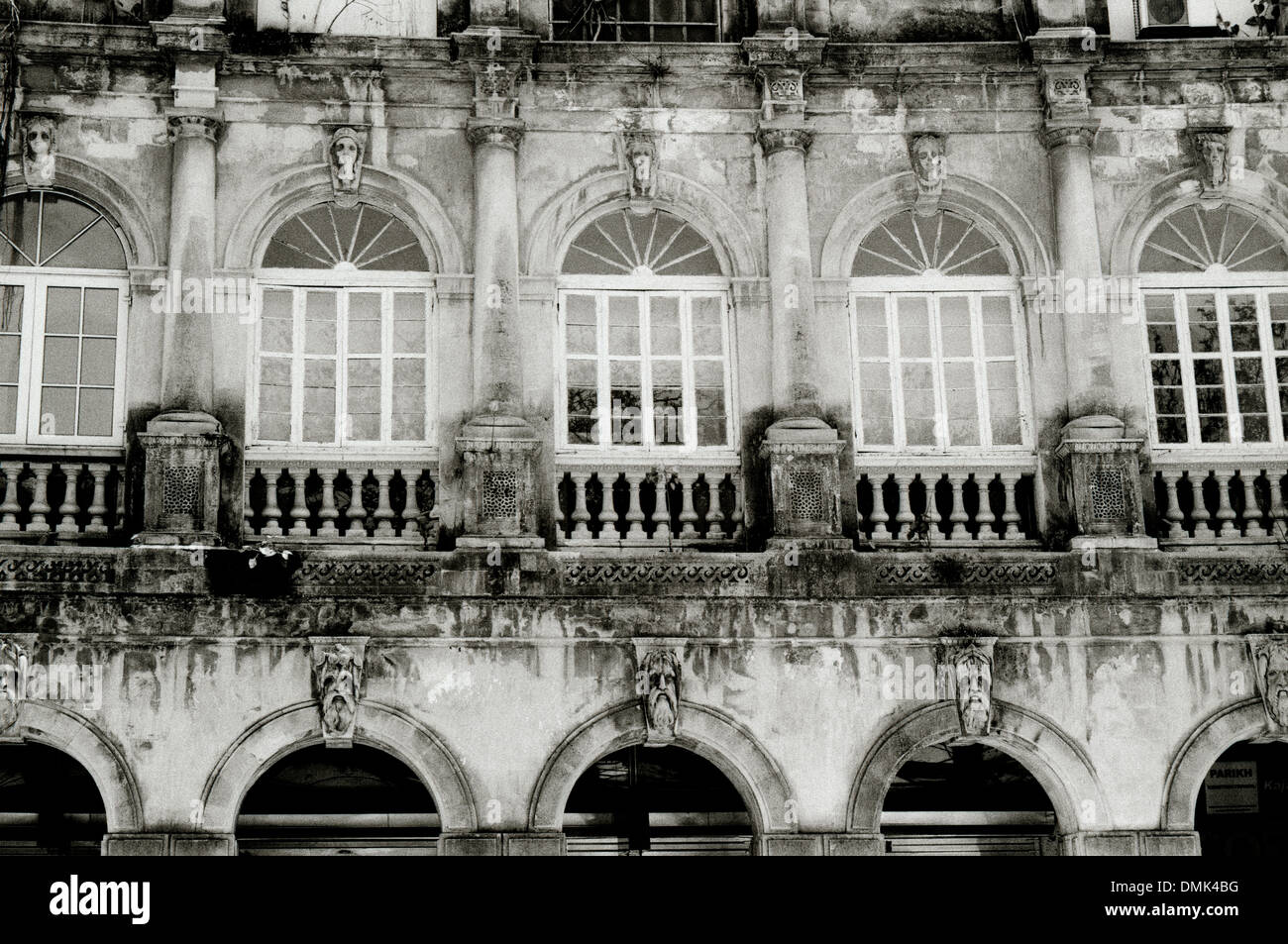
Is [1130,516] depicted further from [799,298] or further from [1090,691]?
[799,298]

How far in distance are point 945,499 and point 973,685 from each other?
1.80m

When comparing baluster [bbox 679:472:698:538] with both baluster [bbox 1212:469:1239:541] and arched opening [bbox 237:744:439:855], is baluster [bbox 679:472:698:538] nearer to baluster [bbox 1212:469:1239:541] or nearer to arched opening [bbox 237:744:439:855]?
arched opening [bbox 237:744:439:855]

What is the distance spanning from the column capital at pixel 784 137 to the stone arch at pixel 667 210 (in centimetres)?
62

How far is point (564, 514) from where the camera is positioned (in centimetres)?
1410

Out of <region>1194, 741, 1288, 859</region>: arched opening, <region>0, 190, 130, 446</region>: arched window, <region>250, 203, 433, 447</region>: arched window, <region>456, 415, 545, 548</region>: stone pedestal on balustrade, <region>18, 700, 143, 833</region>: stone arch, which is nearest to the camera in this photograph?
<region>18, 700, 143, 833</region>: stone arch

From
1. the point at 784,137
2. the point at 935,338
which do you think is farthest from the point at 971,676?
the point at 784,137

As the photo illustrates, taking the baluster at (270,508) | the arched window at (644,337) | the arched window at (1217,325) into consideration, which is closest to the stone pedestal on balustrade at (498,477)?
the arched window at (644,337)

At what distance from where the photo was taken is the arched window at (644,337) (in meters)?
14.4

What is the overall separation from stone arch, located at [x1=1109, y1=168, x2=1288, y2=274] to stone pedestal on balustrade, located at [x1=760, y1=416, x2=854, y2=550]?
124 inches

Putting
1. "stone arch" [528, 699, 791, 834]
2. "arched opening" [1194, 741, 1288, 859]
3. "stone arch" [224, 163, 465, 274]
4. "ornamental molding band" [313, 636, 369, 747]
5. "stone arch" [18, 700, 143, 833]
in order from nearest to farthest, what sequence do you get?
"stone arch" [18, 700, 143, 833]
"ornamental molding band" [313, 636, 369, 747]
"stone arch" [528, 699, 791, 834]
"stone arch" [224, 163, 465, 274]
"arched opening" [1194, 741, 1288, 859]

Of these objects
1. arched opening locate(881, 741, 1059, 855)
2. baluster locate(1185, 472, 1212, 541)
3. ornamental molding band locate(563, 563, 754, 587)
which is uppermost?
baluster locate(1185, 472, 1212, 541)

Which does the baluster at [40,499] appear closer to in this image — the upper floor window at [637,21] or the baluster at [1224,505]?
the upper floor window at [637,21]

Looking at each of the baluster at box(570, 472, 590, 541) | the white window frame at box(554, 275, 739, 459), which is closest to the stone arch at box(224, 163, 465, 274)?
the white window frame at box(554, 275, 739, 459)

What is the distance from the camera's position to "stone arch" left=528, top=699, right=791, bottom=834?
13.1m
